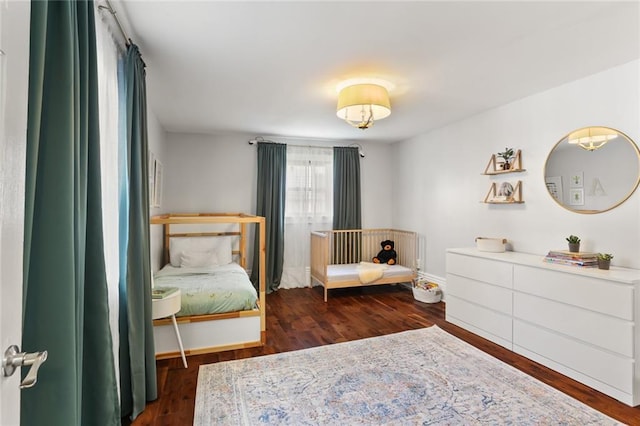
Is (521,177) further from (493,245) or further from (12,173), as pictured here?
(12,173)

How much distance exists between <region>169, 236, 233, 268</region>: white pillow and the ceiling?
1632mm

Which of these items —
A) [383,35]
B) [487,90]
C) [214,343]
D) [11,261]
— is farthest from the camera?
[487,90]

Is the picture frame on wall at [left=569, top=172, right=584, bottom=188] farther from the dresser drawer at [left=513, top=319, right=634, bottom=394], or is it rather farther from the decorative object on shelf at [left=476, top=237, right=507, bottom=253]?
the dresser drawer at [left=513, top=319, right=634, bottom=394]

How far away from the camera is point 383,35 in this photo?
6.81 ft

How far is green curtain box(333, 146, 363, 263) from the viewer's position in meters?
5.27

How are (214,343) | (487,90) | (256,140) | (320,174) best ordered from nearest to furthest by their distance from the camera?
(214,343), (487,90), (256,140), (320,174)

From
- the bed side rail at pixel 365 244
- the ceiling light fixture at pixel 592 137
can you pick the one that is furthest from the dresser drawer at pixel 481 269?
the bed side rail at pixel 365 244

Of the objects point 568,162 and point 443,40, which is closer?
point 443,40

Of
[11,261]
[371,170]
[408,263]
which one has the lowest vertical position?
[408,263]

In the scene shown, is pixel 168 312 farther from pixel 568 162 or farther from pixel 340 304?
pixel 568 162

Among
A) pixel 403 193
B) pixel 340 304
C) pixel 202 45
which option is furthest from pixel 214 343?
pixel 403 193

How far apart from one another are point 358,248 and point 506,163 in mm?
2533

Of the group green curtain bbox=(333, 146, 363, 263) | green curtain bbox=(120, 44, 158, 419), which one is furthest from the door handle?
green curtain bbox=(333, 146, 363, 263)

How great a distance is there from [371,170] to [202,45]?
377cm
